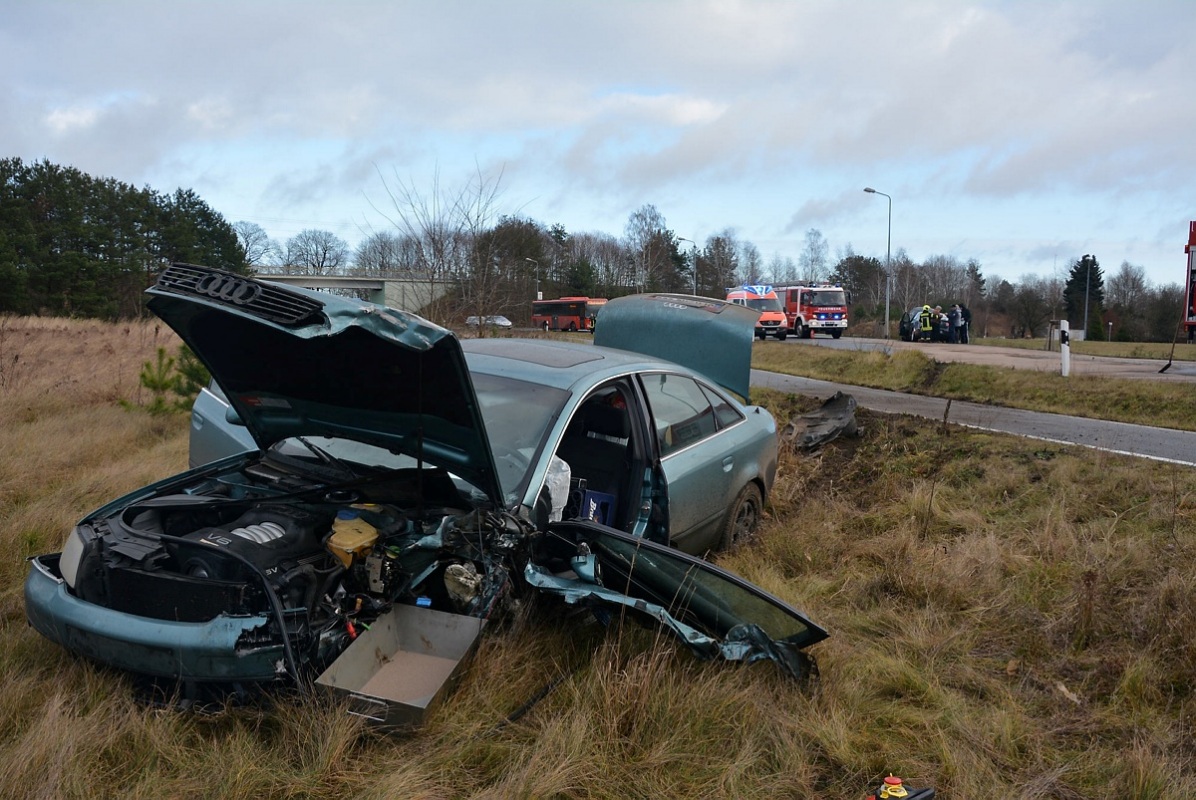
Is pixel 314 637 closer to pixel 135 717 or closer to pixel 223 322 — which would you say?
pixel 135 717

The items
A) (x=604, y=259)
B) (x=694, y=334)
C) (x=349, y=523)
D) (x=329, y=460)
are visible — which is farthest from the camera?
(x=604, y=259)

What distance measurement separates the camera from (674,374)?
5.31 metres

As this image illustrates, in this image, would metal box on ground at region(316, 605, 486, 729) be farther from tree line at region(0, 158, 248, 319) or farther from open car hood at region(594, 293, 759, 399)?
tree line at region(0, 158, 248, 319)

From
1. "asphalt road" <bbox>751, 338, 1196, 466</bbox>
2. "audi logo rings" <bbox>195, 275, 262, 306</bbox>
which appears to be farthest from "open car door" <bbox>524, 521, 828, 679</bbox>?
"asphalt road" <bbox>751, 338, 1196, 466</bbox>

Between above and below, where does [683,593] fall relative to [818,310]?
below

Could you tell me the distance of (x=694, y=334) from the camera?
669 cm

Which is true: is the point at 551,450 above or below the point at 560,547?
above

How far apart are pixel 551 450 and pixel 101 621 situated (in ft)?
6.07

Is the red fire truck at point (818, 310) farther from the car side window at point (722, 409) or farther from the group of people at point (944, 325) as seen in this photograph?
the car side window at point (722, 409)

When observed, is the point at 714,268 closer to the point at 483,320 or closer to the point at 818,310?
the point at 818,310

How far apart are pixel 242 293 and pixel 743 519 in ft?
11.8

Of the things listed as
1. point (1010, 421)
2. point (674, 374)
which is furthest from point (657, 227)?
point (674, 374)

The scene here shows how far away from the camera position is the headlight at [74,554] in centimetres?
326

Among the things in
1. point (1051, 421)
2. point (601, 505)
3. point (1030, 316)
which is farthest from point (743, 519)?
point (1030, 316)
